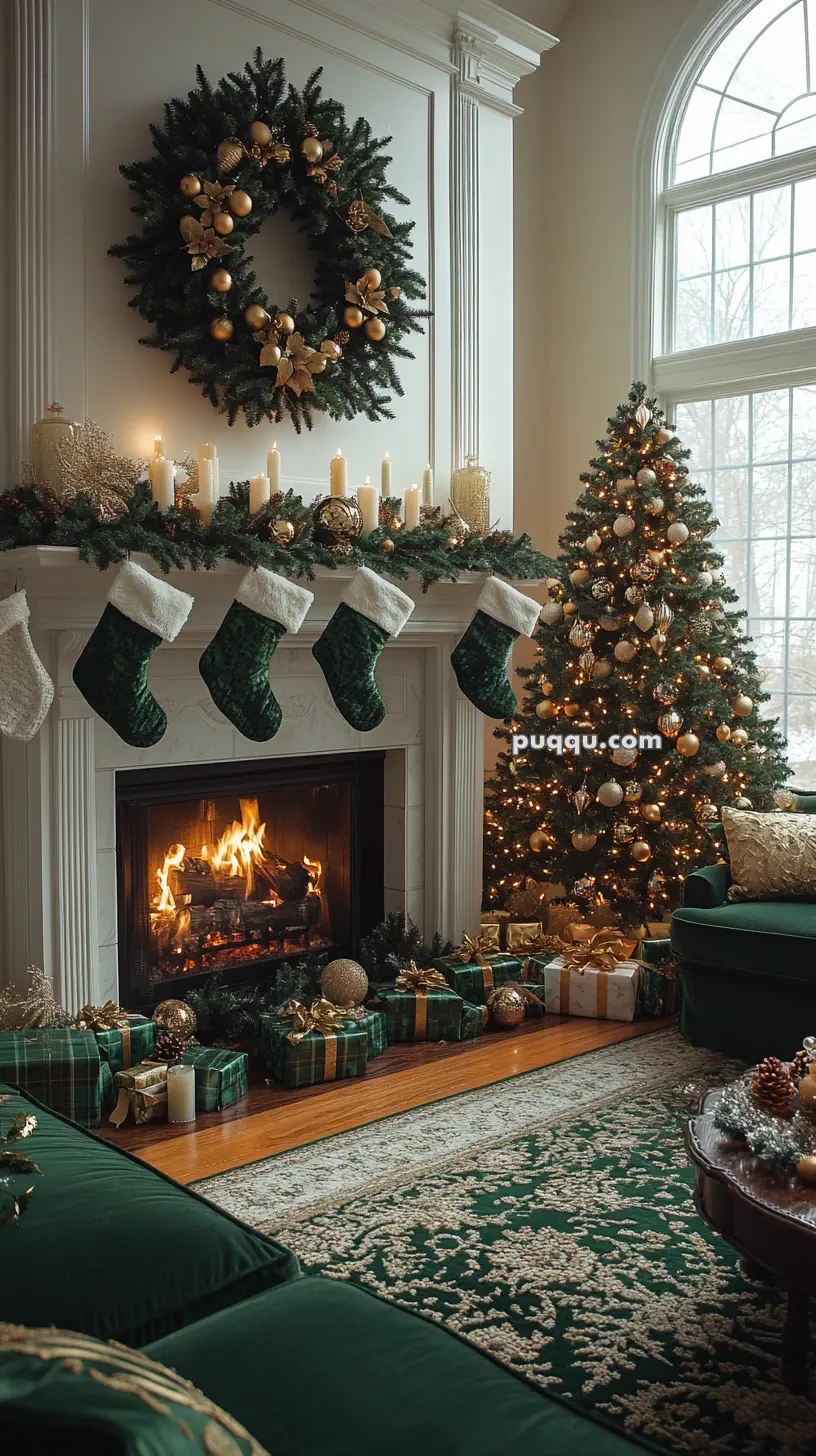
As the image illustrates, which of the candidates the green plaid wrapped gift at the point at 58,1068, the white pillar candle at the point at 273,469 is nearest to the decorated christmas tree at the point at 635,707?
the white pillar candle at the point at 273,469

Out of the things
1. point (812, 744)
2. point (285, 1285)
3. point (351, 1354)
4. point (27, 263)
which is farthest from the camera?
point (812, 744)

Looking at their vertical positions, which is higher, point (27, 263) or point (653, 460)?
point (27, 263)

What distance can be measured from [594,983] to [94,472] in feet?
7.99

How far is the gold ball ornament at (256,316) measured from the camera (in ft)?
12.0

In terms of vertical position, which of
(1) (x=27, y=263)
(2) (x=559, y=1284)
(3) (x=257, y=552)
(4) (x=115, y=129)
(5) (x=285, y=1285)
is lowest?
(2) (x=559, y=1284)

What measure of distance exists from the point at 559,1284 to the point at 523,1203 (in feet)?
1.19

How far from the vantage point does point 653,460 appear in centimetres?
473

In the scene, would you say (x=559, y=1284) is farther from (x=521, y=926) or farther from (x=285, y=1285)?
(x=521, y=926)

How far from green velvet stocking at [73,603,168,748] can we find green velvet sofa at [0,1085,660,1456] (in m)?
1.49

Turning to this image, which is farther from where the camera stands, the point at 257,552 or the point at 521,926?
the point at 521,926

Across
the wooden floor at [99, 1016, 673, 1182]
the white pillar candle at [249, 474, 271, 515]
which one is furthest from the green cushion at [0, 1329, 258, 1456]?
the white pillar candle at [249, 474, 271, 515]

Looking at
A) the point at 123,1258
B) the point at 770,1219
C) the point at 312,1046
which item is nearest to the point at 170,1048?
the point at 312,1046

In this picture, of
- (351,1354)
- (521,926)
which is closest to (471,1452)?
(351,1354)

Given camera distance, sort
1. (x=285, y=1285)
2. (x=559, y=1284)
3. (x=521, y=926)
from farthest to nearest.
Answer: (x=521, y=926)
(x=559, y=1284)
(x=285, y=1285)
